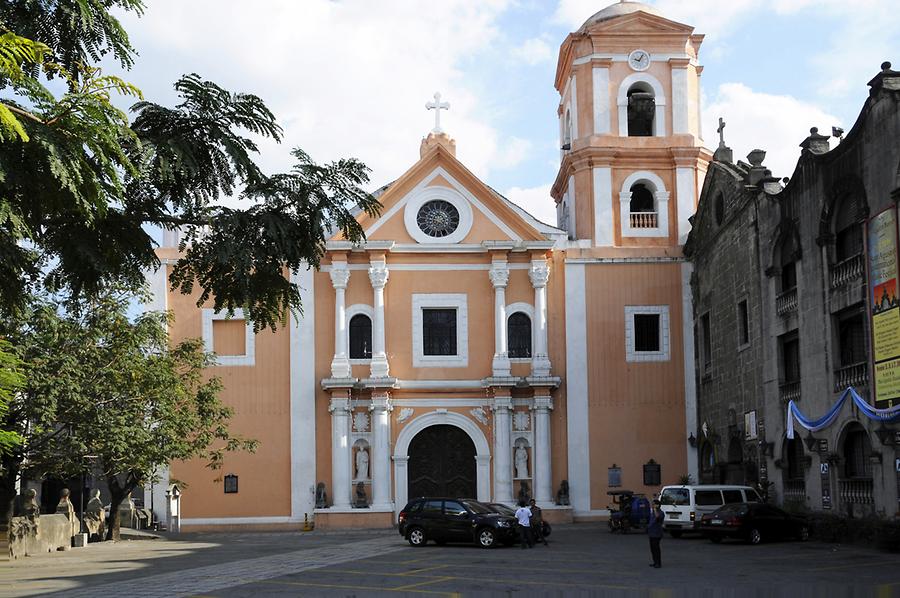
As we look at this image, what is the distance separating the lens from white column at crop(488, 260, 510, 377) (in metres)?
40.1

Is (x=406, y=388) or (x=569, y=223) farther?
(x=569, y=223)

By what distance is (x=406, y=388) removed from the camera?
1585 inches

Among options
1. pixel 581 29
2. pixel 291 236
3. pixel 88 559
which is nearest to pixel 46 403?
pixel 88 559

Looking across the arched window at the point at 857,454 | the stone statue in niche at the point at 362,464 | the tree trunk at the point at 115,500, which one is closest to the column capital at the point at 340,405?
the stone statue in niche at the point at 362,464

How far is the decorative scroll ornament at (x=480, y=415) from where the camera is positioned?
40412 millimetres

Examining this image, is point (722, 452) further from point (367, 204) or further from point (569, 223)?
point (367, 204)

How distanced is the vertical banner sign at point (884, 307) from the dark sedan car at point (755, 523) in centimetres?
418

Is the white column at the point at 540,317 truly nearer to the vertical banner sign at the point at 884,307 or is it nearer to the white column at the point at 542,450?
the white column at the point at 542,450

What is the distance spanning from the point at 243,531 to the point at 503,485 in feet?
29.4

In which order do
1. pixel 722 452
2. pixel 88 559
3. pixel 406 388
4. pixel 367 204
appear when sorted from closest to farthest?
pixel 367 204 → pixel 88 559 → pixel 722 452 → pixel 406 388

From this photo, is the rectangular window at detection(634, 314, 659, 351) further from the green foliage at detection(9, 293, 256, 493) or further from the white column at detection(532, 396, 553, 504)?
the green foliage at detection(9, 293, 256, 493)

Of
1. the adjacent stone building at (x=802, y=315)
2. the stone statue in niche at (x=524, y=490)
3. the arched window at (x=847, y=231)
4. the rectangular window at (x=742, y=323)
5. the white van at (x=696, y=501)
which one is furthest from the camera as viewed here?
the stone statue in niche at (x=524, y=490)

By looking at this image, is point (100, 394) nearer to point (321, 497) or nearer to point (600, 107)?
point (321, 497)

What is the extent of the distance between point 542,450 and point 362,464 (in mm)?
6201
